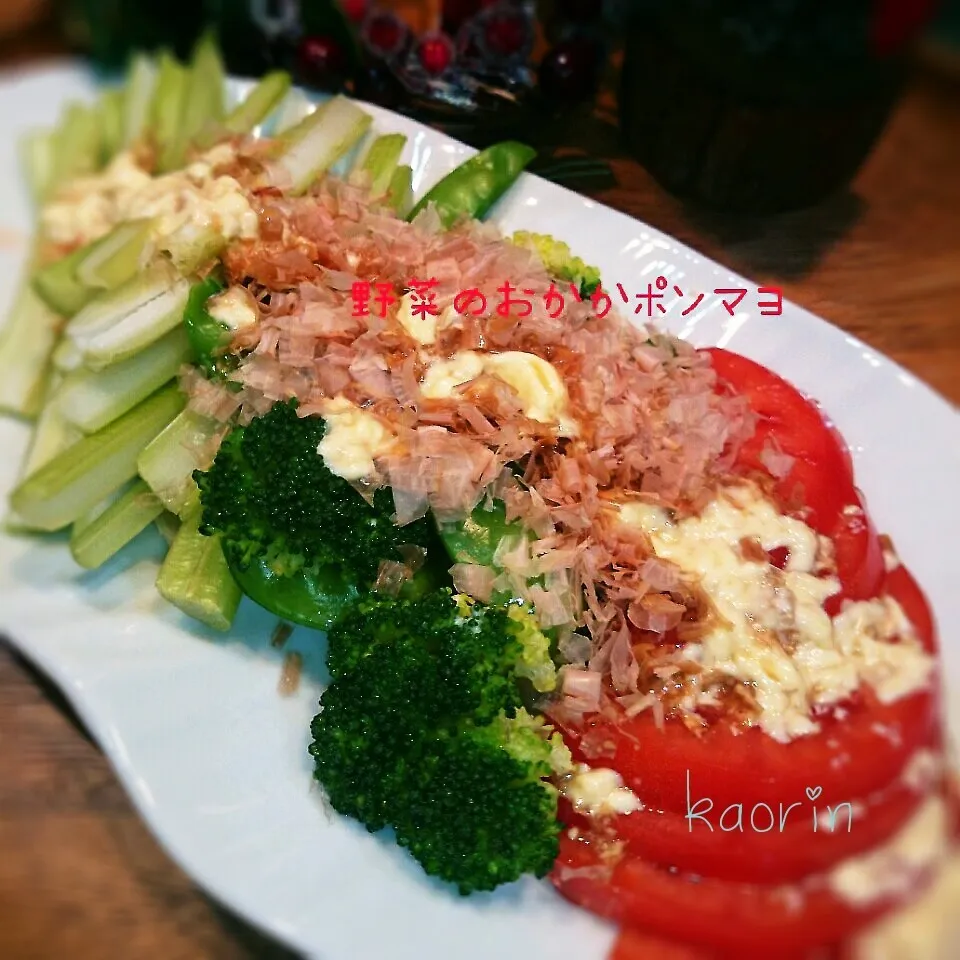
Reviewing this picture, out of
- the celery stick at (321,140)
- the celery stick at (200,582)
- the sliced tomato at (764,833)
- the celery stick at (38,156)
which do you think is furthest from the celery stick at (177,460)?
the celery stick at (38,156)

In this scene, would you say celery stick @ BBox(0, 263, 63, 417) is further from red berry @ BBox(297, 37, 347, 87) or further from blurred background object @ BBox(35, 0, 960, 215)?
red berry @ BBox(297, 37, 347, 87)

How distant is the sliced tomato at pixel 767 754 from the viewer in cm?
85

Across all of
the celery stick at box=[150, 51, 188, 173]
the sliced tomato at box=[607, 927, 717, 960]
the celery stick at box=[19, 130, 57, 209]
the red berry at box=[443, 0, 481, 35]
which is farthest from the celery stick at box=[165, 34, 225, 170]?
the sliced tomato at box=[607, 927, 717, 960]

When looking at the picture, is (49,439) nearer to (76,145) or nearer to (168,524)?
(168,524)

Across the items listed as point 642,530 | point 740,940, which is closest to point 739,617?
point 642,530

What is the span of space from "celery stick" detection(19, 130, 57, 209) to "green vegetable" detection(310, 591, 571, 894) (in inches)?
47.8

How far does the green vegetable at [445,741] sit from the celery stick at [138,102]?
4.00 ft

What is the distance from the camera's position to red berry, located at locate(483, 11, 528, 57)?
130 centimetres

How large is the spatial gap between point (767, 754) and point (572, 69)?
3.15 ft

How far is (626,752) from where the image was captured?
951mm

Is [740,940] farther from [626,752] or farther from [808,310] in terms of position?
[808,310]

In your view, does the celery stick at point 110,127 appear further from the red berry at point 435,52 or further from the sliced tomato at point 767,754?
the sliced tomato at point 767,754

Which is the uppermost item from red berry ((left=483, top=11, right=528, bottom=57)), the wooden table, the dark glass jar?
the dark glass jar

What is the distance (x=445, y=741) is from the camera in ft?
Answer: 3.09
